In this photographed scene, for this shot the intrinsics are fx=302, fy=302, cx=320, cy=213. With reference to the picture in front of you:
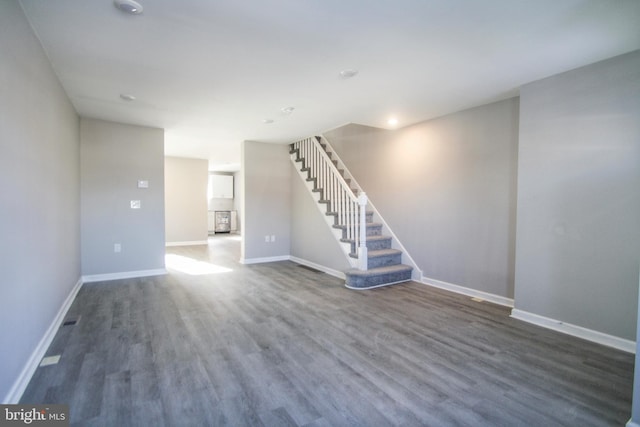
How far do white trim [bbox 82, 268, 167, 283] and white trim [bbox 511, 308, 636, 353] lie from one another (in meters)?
5.10

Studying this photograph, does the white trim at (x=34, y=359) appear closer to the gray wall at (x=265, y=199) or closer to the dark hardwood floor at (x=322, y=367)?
the dark hardwood floor at (x=322, y=367)

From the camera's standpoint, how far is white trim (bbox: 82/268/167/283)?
454 centimetres

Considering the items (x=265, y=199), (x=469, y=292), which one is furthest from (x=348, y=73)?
(x=265, y=199)

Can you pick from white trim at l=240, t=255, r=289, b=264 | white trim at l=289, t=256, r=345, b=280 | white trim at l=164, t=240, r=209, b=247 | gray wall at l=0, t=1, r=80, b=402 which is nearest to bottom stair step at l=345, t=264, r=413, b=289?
white trim at l=289, t=256, r=345, b=280

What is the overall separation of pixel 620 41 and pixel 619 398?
258cm

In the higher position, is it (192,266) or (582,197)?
(582,197)

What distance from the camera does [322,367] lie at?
87.8 inches

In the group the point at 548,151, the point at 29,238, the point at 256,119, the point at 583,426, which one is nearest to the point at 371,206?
the point at 256,119

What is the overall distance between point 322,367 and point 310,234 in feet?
11.9

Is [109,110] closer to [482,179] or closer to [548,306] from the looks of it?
[482,179]

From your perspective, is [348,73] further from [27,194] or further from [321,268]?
[321,268]

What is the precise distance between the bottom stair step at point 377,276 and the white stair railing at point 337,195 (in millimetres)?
222

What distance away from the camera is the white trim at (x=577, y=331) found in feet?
8.27

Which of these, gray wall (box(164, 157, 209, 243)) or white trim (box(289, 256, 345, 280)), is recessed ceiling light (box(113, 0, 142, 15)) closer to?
white trim (box(289, 256, 345, 280))
